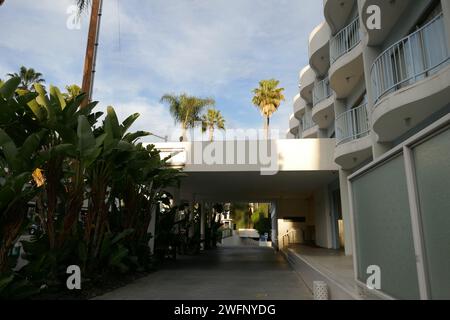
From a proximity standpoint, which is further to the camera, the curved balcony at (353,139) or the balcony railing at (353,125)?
the balcony railing at (353,125)

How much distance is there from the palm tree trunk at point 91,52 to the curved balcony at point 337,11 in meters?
9.04

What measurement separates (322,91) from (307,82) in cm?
542

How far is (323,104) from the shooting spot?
16969 mm

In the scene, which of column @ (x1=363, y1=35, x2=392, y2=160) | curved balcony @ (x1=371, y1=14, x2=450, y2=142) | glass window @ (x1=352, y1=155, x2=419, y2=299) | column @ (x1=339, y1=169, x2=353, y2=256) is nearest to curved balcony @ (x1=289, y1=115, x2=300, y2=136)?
column @ (x1=339, y1=169, x2=353, y2=256)

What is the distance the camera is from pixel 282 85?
37.1 metres

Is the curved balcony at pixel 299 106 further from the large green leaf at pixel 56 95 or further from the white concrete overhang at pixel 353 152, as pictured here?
the large green leaf at pixel 56 95

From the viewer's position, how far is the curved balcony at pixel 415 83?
274 inches

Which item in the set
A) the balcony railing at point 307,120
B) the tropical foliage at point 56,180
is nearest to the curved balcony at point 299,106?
the balcony railing at point 307,120

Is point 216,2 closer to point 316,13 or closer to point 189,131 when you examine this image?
point 316,13

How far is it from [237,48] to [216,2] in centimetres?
247

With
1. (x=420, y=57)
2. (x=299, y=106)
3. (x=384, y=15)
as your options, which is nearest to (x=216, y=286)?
(x=420, y=57)

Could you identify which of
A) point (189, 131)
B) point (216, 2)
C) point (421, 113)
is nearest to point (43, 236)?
point (216, 2)

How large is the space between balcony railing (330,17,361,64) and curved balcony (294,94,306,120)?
11558 mm

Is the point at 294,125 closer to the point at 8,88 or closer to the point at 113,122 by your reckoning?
the point at 113,122
